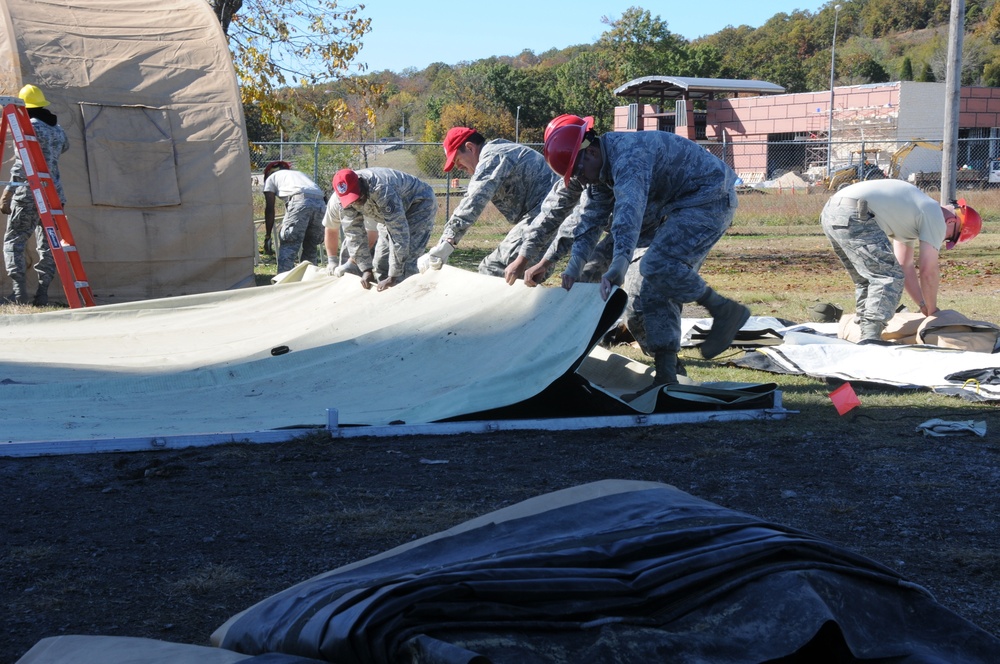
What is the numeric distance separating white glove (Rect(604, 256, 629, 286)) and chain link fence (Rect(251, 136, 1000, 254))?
428 centimetres

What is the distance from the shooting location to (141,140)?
10.4m

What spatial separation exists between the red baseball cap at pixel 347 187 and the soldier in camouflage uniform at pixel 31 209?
3576 mm

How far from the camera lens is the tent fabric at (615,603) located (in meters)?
1.69

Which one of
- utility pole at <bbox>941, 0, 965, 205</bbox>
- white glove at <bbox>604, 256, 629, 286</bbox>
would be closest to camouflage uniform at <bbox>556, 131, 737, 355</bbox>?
white glove at <bbox>604, 256, 629, 286</bbox>

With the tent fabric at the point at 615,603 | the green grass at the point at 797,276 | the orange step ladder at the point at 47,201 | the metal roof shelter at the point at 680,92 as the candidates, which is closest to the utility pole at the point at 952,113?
the green grass at the point at 797,276

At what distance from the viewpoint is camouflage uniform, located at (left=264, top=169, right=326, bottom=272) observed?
1044cm

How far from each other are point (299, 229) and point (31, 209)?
2621mm

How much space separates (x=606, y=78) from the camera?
52.5 m

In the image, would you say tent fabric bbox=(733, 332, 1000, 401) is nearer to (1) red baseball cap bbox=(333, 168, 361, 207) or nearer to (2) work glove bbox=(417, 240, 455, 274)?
(2) work glove bbox=(417, 240, 455, 274)

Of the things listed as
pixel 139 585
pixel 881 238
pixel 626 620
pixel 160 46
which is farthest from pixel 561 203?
pixel 160 46

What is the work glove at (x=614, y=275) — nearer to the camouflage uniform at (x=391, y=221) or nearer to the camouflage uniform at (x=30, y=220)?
the camouflage uniform at (x=391, y=221)

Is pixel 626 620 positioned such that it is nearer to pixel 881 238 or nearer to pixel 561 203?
pixel 561 203

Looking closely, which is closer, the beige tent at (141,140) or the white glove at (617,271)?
the white glove at (617,271)

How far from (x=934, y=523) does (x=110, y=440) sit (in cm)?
330
